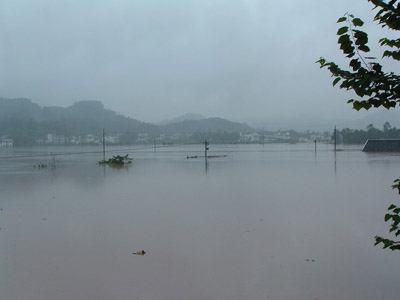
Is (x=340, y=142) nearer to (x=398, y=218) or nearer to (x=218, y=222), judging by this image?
(x=218, y=222)

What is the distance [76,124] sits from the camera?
7056 centimetres

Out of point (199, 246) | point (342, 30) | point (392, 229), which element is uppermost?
point (342, 30)

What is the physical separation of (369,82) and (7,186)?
11.3 metres

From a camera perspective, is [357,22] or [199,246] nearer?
[357,22]

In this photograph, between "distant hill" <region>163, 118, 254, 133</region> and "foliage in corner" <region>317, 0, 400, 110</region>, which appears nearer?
"foliage in corner" <region>317, 0, 400, 110</region>

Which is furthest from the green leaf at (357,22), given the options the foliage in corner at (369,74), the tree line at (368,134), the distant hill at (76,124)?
the distant hill at (76,124)

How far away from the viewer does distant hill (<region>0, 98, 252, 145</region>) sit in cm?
6085

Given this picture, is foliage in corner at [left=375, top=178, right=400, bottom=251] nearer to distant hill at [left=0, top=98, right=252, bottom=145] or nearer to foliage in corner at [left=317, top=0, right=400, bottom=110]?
foliage in corner at [left=317, top=0, right=400, bottom=110]

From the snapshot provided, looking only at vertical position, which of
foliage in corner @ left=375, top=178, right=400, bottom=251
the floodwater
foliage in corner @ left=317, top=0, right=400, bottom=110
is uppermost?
foliage in corner @ left=317, top=0, right=400, bottom=110

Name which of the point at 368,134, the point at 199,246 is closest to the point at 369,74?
the point at 199,246

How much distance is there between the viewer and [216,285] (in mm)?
3535

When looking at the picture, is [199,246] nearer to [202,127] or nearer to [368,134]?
[368,134]

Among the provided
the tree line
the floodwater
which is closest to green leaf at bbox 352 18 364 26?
the floodwater

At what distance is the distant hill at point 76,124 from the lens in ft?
200
